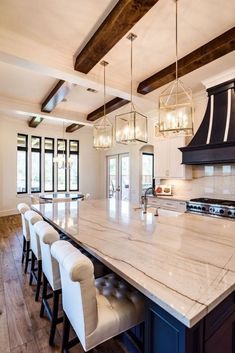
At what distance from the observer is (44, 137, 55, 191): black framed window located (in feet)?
25.6

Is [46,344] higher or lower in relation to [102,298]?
lower

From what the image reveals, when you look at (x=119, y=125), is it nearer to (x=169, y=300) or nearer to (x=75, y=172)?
(x=169, y=300)

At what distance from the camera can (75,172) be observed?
28.2ft

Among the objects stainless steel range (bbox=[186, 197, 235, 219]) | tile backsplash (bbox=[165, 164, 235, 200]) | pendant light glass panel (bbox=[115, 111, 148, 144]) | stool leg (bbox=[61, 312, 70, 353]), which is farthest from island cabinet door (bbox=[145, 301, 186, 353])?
tile backsplash (bbox=[165, 164, 235, 200])

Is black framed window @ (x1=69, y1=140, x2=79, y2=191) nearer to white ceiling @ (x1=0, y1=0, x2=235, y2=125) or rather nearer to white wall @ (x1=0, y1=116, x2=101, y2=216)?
white wall @ (x1=0, y1=116, x2=101, y2=216)

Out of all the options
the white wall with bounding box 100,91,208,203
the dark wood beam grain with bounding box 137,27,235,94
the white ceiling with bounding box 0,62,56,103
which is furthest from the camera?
the white wall with bounding box 100,91,208,203

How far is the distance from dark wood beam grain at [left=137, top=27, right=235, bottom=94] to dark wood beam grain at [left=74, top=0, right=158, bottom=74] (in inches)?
47.0

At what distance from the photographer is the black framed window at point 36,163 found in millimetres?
7508

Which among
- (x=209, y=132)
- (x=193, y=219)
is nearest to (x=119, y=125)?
(x=193, y=219)

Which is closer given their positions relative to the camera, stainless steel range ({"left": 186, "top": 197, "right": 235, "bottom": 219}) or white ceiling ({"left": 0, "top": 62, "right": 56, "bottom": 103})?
stainless steel range ({"left": 186, "top": 197, "right": 235, "bottom": 219})

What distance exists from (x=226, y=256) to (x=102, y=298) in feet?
2.87

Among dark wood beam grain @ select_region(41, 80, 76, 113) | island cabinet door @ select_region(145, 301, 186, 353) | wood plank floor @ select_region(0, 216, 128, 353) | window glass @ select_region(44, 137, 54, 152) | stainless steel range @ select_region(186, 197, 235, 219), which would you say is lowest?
wood plank floor @ select_region(0, 216, 128, 353)

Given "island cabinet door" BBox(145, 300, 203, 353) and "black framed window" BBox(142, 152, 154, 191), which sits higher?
"black framed window" BBox(142, 152, 154, 191)

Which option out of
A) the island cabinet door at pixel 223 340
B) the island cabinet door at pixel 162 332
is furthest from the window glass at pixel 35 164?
the island cabinet door at pixel 223 340
